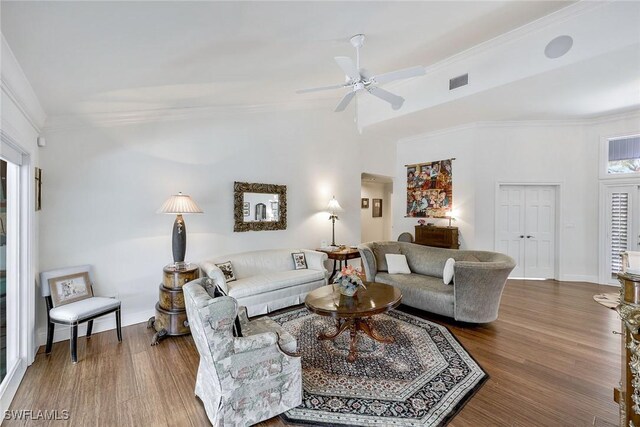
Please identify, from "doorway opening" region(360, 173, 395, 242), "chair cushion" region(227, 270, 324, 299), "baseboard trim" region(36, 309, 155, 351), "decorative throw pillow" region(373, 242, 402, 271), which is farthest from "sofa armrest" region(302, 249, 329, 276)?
"doorway opening" region(360, 173, 395, 242)

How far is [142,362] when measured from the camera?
2.72m

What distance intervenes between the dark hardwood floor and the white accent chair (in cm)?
22

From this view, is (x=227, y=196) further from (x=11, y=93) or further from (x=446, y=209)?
(x=446, y=209)

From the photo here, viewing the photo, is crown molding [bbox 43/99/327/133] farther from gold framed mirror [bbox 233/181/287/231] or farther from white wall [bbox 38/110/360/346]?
gold framed mirror [bbox 233/181/287/231]

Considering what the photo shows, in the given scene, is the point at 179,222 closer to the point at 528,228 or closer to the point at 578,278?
the point at 528,228

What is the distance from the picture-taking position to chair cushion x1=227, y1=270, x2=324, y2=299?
366 cm

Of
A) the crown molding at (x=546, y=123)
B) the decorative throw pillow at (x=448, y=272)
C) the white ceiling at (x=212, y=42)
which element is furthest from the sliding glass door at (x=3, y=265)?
the crown molding at (x=546, y=123)

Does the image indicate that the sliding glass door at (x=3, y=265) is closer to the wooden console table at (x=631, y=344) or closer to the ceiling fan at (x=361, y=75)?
the ceiling fan at (x=361, y=75)

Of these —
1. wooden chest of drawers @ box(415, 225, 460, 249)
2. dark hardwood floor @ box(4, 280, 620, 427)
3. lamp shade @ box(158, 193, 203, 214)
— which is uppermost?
lamp shade @ box(158, 193, 203, 214)

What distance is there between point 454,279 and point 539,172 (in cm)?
407

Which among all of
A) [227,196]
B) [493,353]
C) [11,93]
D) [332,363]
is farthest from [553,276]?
[11,93]

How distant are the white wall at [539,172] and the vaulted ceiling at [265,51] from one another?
639 millimetres

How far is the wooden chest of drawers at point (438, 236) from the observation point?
5961 mm

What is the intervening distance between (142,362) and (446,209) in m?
6.03
